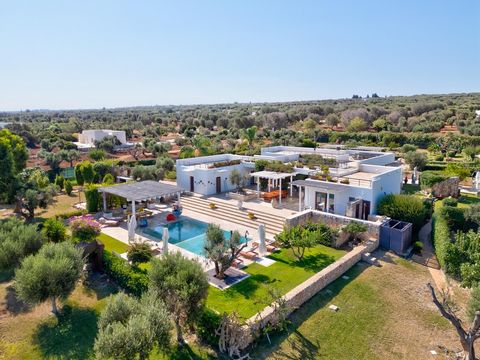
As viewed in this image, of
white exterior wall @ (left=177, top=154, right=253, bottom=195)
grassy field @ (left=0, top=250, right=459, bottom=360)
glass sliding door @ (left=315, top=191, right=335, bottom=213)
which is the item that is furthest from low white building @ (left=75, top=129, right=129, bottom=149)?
grassy field @ (left=0, top=250, right=459, bottom=360)

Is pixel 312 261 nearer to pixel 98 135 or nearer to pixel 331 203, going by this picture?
pixel 331 203

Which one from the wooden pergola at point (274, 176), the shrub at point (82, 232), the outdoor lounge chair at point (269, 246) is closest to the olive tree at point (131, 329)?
the shrub at point (82, 232)

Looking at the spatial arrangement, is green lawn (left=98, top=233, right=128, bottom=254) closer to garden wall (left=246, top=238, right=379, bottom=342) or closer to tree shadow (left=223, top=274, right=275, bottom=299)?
tree shadow (left=223, top=274, right=275, bottom=299)

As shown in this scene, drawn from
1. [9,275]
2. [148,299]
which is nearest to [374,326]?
[148,299]

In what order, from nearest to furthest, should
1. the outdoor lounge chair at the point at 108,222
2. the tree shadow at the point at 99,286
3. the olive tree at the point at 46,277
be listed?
the olive tree at the point at 46,277, the tree shadow at the point at 99,286, the outdoor lounge chair at the point at 108,222

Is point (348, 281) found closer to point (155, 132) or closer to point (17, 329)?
point (17, 329)

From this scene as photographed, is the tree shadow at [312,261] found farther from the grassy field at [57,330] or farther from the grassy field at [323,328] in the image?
the grassy field at [57,330]

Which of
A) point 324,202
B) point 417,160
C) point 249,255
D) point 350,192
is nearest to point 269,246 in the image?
point 249,255
